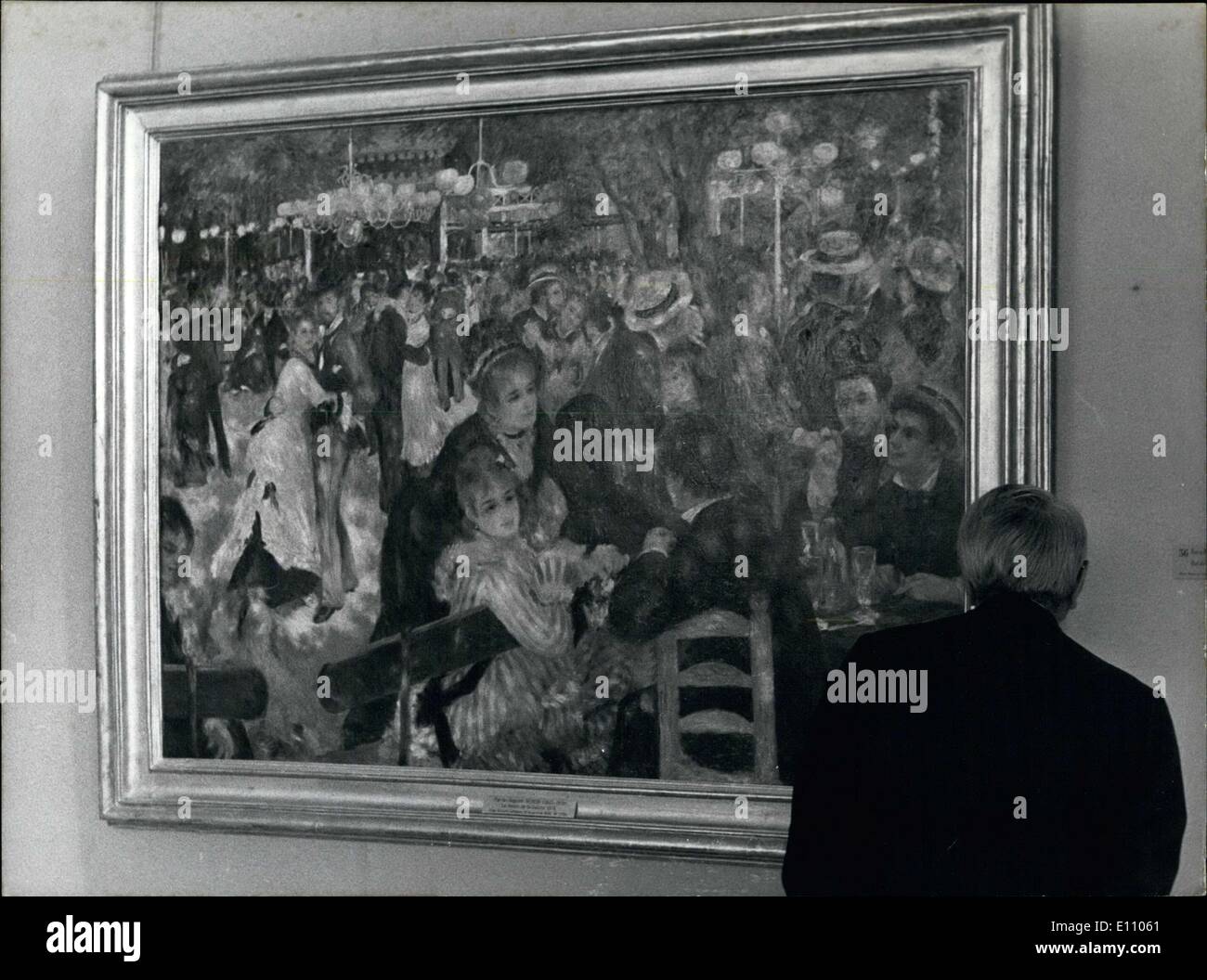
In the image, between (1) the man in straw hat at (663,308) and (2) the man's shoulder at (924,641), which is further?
(1) the man in straw hat at (663,308)

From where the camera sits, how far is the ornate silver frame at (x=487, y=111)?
2811mm

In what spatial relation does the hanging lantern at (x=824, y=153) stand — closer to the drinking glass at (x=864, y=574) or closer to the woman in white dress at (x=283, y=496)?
the drinking glass at (x=864, y=574)

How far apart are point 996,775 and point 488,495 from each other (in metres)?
1.49


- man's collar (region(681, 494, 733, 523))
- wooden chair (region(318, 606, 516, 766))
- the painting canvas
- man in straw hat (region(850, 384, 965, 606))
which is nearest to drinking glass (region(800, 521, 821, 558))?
the painting canvas

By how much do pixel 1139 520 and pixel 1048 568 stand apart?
2.22 ft

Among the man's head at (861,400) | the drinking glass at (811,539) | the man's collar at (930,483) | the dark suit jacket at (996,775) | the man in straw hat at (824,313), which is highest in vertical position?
the man in straw hat at (824,313)

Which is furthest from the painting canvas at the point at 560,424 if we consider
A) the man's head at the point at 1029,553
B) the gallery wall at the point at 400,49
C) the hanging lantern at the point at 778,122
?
the man's head at the point at 1029,553

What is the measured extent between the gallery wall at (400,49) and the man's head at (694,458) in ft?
2.63

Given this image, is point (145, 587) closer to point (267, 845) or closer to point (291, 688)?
point (291, 688)

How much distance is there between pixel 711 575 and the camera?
303cm

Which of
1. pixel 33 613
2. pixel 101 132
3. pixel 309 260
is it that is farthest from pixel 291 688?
pixel 101 132

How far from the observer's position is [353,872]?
3.27 metres

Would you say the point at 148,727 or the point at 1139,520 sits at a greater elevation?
the point at 1139,520
